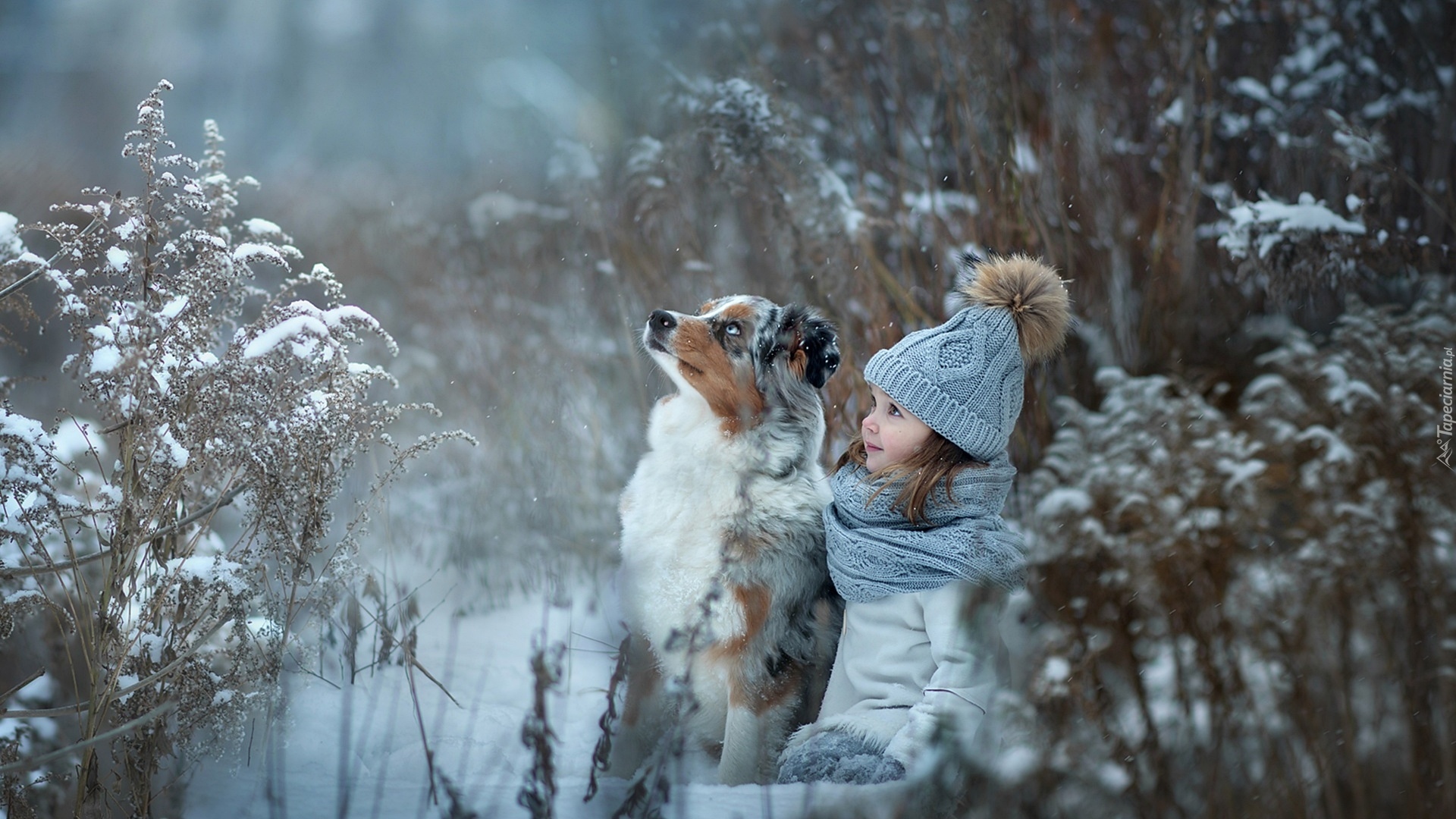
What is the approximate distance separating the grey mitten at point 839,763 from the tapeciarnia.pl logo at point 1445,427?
2712 mm

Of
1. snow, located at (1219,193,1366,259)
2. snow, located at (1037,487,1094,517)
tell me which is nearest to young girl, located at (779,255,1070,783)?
snow, located at (1037,487,1094,517)

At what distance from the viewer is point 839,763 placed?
2027 millimetres

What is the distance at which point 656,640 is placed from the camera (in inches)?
96.7

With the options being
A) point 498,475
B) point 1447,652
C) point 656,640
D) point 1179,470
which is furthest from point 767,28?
point 1447,652

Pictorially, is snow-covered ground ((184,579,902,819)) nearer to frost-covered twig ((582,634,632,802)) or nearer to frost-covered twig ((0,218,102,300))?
frost-covered twig ((582,634,632,802))

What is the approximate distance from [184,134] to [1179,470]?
5.20 metres

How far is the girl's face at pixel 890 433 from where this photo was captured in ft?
7.36

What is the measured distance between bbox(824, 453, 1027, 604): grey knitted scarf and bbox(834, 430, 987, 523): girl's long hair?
0.02 m

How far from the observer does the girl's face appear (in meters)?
2.24

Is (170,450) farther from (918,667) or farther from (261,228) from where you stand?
(918,667)

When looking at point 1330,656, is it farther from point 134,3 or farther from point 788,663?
point 134,3

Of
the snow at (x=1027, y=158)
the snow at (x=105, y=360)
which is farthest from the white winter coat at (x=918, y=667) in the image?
the snow at (x=1027, y=158)

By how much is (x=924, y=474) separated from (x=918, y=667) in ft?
1.60

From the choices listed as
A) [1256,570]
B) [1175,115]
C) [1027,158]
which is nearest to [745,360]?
[1256,570]
